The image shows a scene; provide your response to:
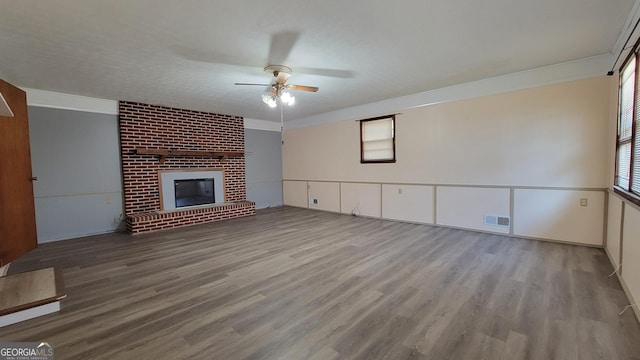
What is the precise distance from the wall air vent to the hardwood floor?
354mm

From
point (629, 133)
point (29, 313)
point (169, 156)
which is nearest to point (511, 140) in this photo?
point (629, 133)

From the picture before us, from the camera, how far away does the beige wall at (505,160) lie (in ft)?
12.4

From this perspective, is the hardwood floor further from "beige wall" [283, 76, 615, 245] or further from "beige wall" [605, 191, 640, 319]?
"beige wall" [283, 76, 615, 245]

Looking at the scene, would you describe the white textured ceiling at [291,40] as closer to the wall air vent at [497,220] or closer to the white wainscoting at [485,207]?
the white wainscoting at [485,207]

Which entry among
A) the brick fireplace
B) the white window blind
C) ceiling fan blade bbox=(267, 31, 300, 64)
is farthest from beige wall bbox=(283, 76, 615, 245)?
the brick fireplace

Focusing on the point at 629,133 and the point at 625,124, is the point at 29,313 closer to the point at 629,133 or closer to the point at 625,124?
the point at 629,133

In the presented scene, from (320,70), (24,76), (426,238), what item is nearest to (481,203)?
(426,238)

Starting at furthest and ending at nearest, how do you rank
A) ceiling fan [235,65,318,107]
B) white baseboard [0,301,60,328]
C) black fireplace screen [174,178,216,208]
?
black fireplace screen [174,178,216,208] → ceiling fan [235,65,318,107] → white baseboard [0,301,60,328]

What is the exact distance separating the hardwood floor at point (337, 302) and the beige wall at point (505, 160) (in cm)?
61

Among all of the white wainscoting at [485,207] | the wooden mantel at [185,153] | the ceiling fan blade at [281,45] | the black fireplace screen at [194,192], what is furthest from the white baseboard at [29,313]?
the white wainscoting at [485,207]

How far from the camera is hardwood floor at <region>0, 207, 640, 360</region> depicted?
185 centimetres

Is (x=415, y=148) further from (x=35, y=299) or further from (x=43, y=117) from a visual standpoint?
(x=43, y=117)

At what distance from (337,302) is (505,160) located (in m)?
3.82

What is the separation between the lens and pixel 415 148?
5473mm
